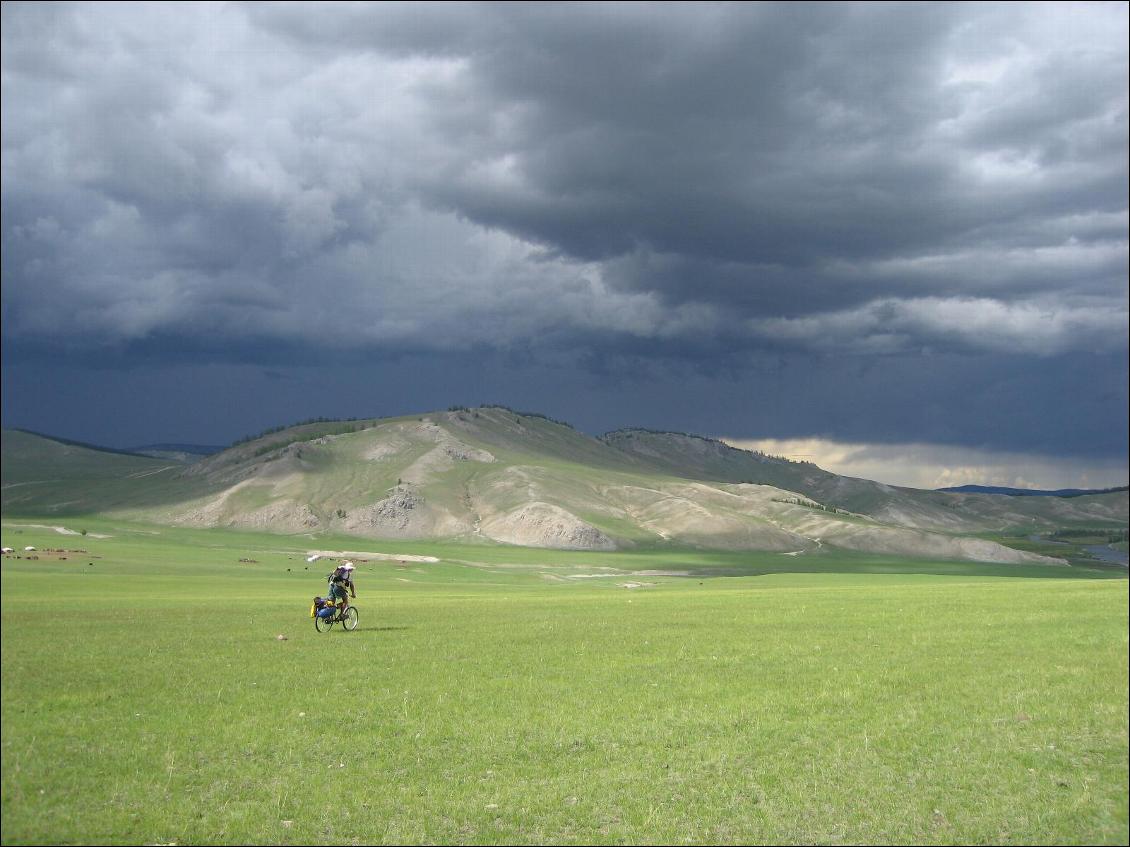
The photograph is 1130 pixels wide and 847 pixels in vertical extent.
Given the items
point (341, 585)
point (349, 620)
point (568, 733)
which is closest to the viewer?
point (568, 733)

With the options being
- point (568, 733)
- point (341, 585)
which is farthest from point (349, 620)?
point (568, 733)

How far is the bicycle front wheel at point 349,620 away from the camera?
149 feet

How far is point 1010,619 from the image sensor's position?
4556 cm

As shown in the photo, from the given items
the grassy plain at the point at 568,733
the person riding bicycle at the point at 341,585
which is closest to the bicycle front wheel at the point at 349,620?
the person riding bicycle at the point at 341,585

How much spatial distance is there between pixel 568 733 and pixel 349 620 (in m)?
26.9

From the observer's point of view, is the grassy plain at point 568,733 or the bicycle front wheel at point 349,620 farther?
the bicycle front wheel at point 349,620

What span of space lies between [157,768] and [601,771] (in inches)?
435

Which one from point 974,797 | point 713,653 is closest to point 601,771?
point 974,797

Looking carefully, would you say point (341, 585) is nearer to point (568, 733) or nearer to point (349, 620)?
point (349, 620)

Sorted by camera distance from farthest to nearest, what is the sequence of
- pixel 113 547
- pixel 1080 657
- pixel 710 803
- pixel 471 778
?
pixel 113 547 → pixel 1080 657 → pixel 471 778 → pixel 710 803

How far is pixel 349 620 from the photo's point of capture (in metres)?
46.6

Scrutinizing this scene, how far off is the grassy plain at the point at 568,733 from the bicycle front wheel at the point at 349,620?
94.5 inches

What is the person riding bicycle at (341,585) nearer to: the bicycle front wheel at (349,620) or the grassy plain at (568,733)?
the bicycle front wheel at (349,620)

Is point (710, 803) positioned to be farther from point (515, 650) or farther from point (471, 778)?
point (515, 650)
